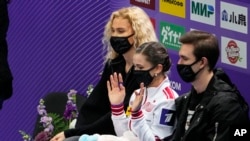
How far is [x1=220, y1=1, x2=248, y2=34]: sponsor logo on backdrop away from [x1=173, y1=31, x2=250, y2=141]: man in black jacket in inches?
35.1

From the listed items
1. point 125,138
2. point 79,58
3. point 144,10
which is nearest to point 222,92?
point 125,138

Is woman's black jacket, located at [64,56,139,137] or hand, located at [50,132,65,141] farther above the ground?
woman's black jacket, located at [64,56,139,137]

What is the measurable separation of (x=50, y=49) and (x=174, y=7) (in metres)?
1.48

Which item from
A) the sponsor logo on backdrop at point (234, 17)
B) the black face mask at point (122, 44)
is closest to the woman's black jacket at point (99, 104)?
the black face mask at point (122, 44)

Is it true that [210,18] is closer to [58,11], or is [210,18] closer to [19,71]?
[58,11]

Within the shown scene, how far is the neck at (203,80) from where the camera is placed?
5.73 metres

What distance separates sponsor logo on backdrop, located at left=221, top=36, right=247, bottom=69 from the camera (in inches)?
261

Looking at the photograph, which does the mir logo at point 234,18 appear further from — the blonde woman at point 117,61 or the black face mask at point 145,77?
the black face mask at point 145,77

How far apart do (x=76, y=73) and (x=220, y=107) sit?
8.75ft

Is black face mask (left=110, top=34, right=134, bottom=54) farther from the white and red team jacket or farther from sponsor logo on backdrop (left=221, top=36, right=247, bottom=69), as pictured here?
sponsor logo on backdrop (left=221, top=36, right=247, bottom=69)

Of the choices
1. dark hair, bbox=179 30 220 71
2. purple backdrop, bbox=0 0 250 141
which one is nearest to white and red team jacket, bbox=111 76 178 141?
dark hair, bbox=179 30 220 71

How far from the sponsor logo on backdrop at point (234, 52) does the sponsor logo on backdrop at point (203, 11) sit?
0.62 feet

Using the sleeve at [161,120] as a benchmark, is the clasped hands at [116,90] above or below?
above

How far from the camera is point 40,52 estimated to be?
8.28 meters
